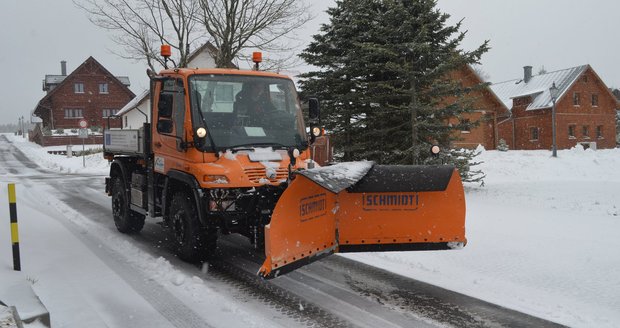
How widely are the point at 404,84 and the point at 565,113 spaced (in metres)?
32.5

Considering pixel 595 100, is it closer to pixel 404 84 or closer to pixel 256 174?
pixel 404 84

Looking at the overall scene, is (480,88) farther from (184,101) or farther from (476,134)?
(476,134)

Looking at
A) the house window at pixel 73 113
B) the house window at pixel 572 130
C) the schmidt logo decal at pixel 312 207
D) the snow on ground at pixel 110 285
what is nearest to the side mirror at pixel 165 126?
the snow on ground at pixel 110 285

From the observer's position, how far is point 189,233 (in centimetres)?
615

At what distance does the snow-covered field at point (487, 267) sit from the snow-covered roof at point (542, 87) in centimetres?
3116

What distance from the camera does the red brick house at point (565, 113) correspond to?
131 feet

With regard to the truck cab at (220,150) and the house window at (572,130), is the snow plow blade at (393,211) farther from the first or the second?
the house window at (572,130)

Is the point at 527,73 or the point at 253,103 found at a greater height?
the point at 527,73

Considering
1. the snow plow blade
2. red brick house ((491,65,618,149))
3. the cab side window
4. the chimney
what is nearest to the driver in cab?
the cab side window

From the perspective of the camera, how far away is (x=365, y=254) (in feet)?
22.5

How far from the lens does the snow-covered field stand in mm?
4656

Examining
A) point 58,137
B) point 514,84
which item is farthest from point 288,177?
point 58,137

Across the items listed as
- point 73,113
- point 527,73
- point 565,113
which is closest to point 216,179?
point 565,113

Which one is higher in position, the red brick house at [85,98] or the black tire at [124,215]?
the red brick house at [85,98]
